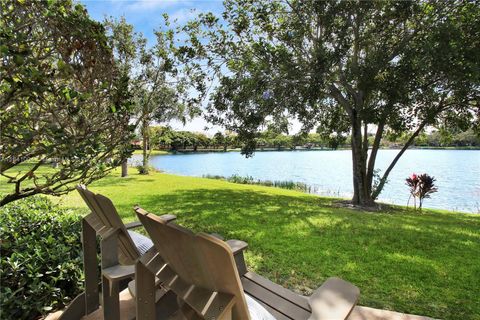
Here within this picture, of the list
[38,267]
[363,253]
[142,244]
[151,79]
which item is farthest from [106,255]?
[151,79]

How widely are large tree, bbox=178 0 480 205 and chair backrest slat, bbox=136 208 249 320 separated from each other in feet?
25.6

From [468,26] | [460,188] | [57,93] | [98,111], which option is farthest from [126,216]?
[460,188]

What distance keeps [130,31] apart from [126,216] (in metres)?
9.88

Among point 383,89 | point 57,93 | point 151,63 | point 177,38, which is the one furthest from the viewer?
point 151,63

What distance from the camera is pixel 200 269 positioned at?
1.12 metres

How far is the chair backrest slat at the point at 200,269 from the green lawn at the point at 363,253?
7.57 feet

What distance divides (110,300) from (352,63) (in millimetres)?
9087

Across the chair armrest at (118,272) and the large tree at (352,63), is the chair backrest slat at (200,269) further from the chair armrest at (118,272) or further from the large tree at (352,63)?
the large tree at (352,63)

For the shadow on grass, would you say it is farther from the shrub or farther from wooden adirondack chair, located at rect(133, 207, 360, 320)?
the shrub

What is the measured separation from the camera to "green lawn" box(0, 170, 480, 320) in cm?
313

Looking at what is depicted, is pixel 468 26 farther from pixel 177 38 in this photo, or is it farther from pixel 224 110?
pixel 177 38

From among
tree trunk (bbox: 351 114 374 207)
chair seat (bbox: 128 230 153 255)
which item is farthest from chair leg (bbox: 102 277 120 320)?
tree trunk (bbox: 351 114 374 207)

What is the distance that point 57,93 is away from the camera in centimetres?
222

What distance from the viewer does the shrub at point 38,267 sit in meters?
2.41
